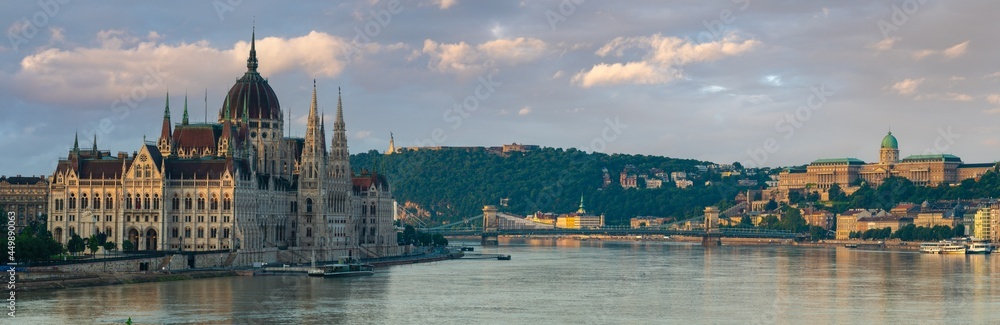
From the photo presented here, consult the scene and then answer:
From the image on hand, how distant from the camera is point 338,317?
92750 mm

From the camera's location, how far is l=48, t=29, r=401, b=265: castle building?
136750 mm

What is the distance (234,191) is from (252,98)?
69.7ft

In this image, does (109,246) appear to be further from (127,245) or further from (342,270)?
(342,270)

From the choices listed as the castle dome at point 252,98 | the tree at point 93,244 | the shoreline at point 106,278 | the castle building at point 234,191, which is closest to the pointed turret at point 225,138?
the castle building at point 234,191

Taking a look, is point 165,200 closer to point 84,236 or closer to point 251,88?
point 84,236

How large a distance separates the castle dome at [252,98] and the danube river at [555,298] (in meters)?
18.9

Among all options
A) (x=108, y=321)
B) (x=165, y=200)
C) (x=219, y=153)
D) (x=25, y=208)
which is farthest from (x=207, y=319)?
(x=25, y=208)

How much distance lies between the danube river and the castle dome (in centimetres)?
1887

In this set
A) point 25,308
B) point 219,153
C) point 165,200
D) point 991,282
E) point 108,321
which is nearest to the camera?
point 108,321

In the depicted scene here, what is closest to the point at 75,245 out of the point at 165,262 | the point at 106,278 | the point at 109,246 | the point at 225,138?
the point at 109,246

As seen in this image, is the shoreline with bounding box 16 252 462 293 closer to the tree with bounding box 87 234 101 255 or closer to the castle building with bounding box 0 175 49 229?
the tree with bounding box 87 234 101 255

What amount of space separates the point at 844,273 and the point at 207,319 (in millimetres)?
68827

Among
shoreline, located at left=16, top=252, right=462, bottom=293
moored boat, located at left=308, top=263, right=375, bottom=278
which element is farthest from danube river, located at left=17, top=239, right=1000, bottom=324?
moored boat, located at left=308, top=263, right=375, bottom=278

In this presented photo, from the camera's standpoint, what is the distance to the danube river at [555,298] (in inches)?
3654
